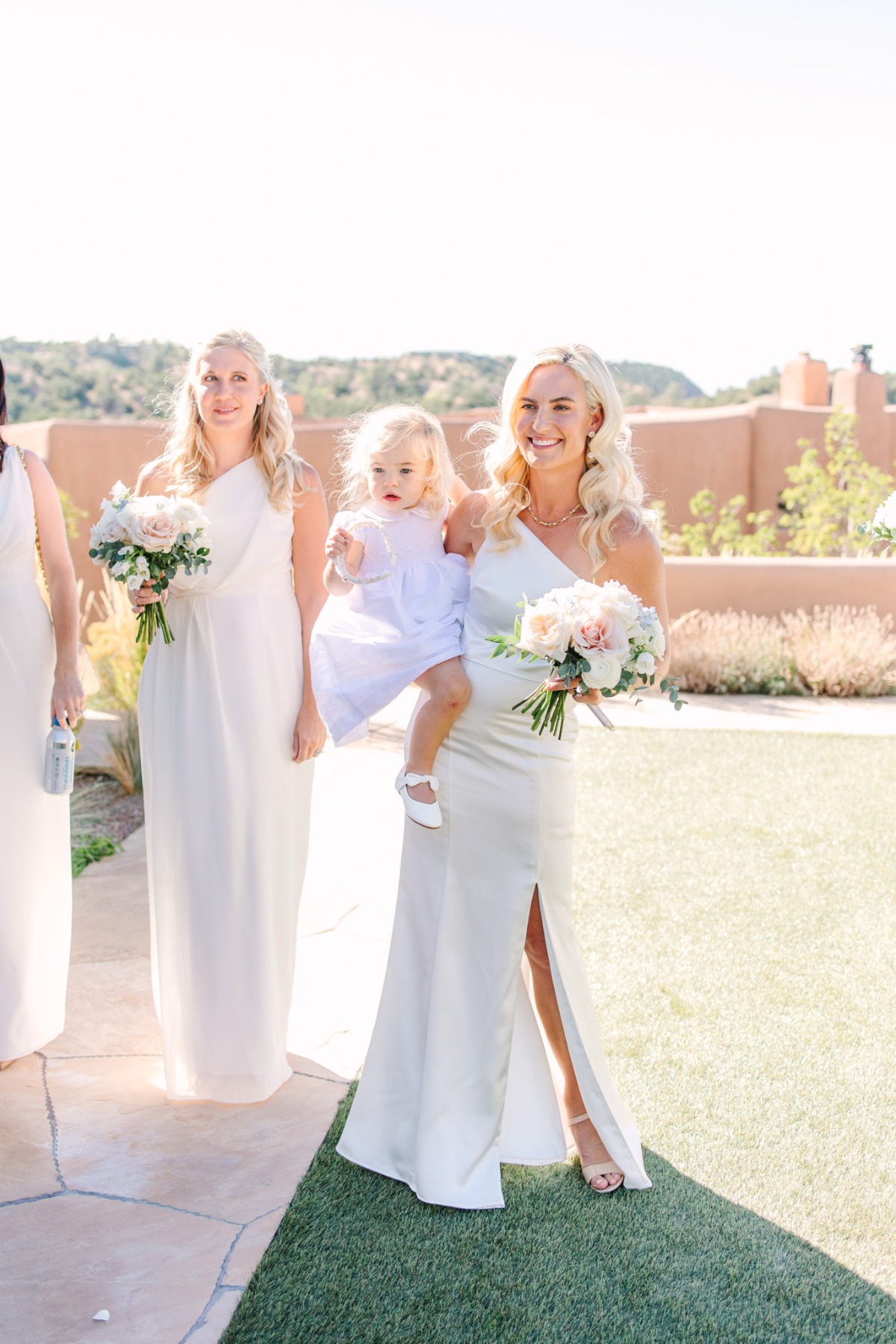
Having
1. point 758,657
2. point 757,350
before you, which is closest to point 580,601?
point 758,657

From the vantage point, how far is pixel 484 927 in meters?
3.05

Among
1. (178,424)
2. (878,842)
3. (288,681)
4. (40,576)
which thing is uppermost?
(178,424)

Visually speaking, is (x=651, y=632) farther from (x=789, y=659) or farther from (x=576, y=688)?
(x=789, y=659)

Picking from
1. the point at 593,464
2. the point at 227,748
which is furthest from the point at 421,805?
the point at 593,464

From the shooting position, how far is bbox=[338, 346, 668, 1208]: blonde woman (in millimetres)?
2959

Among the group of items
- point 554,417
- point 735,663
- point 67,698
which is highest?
point 554,417

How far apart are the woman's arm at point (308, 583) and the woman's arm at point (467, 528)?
0.50 m

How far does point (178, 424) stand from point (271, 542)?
48 cm

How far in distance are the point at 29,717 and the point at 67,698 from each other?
151 mm

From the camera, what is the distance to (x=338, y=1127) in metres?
3.40

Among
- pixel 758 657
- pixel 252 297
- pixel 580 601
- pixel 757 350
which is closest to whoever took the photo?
pixel 580 601

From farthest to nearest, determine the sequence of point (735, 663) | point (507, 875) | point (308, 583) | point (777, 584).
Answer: point (777, 584), point (735, 663), point (308, 583), point (507, 875)

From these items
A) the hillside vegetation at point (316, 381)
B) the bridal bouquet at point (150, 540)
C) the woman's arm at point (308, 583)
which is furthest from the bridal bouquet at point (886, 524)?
the hillside vegetation at point (316, 381)

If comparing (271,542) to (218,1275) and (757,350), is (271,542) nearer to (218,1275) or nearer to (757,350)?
(218,1275)
